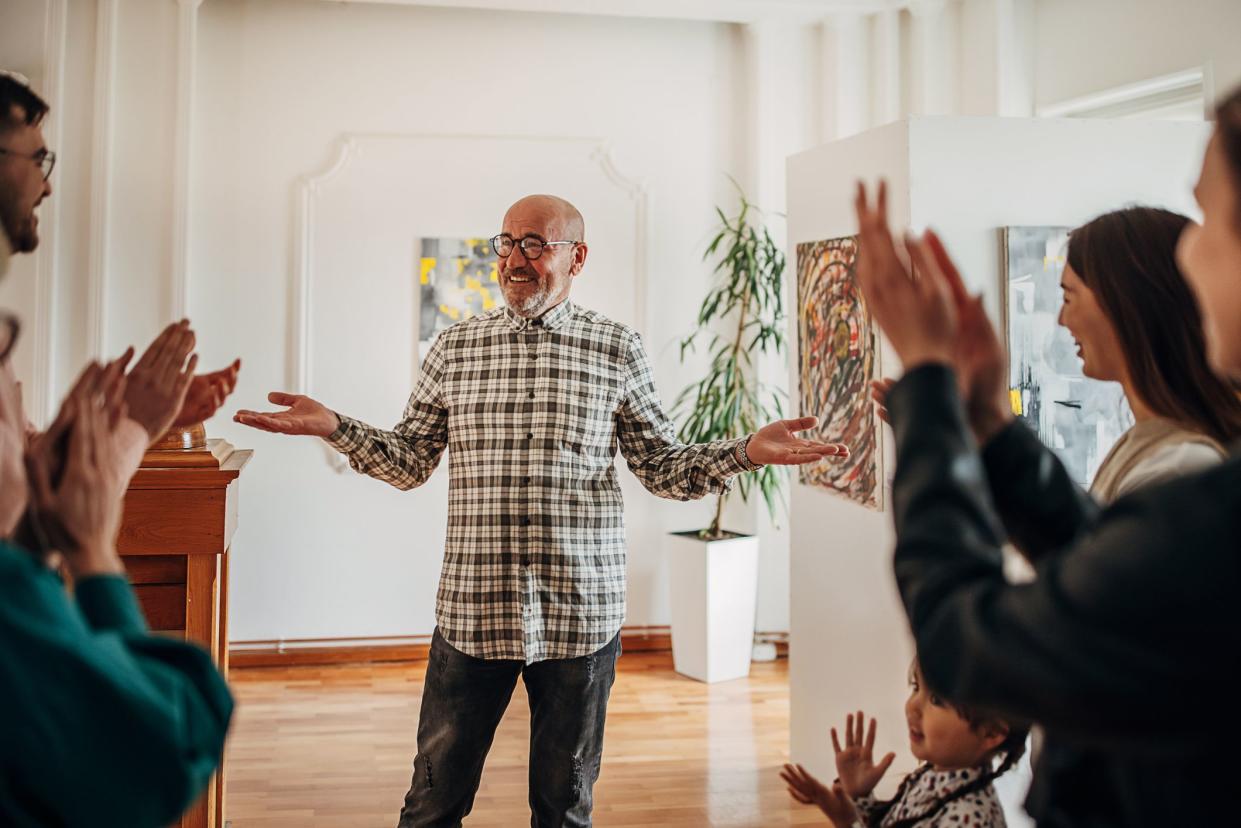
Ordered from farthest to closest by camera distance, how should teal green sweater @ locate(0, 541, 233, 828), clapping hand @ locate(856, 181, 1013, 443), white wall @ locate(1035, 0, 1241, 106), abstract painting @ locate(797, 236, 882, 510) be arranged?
white wall @ locate(1035, 0, 1241, 106) → abstract painting @ locate(797, 236, 882, 510) → clapping hand @ locate(856, 181, 1013, 443) → teal green sweater @ locate(0, 541, 233, 828)

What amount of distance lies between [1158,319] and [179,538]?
6.48 feet

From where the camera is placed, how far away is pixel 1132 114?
14.4 ft

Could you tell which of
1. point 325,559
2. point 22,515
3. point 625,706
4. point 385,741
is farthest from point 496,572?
point 325,559

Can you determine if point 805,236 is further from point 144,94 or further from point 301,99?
point 144,94

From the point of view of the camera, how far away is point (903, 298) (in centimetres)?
94

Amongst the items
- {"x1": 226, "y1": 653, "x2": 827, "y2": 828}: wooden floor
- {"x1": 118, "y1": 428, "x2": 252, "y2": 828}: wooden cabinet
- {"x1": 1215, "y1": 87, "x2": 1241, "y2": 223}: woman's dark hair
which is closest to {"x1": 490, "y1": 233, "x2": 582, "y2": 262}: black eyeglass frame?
{"x1": 118, "y1": 428, "x2": 252, "y2": 828}: wooden cabinet

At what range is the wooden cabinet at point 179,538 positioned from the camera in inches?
93.5

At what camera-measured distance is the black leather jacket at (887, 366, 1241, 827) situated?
73 cm

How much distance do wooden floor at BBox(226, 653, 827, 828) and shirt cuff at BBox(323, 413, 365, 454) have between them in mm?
1314

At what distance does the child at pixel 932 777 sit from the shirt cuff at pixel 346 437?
4.37ft

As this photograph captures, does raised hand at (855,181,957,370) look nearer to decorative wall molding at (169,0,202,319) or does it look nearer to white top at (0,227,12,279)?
white top at (0,227,12,279)

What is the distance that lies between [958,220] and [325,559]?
129 inches

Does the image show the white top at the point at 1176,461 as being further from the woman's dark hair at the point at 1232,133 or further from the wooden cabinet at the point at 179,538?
the wooden cabinet at the point at 179,538

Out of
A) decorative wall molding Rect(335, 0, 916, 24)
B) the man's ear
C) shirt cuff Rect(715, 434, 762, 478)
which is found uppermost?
decorative wall molding Rect(335, 0, 916, 24)
